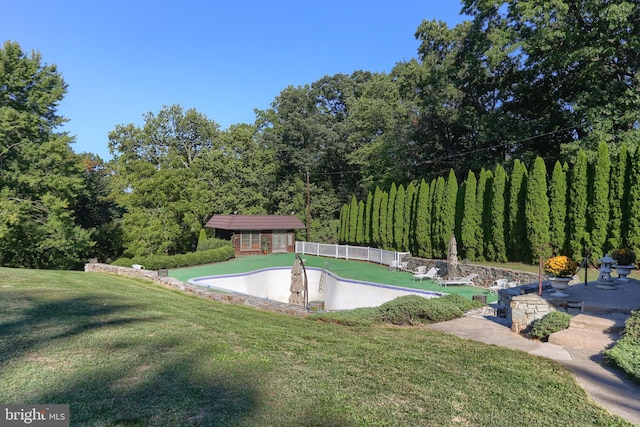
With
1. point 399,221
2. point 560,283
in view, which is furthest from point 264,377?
point 399,221

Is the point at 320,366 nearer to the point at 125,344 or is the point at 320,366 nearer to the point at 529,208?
the point at 125,344

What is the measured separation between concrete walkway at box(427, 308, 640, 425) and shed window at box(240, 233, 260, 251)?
2289 cm

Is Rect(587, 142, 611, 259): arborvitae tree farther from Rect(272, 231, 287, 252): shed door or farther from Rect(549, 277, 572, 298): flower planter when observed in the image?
Rect(272, 231, 287, 252): shed door

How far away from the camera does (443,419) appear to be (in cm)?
313

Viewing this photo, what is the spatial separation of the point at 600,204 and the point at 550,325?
11.1 m

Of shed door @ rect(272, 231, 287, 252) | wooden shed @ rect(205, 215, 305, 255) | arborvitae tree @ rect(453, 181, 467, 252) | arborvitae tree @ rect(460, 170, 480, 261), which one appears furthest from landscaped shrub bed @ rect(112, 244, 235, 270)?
arborvitae tree @ rect(460, 170, 480, 261)

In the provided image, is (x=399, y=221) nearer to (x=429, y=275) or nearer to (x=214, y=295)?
(x=429, y=275)

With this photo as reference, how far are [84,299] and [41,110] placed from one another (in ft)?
69.3

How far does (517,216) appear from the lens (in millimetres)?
17422

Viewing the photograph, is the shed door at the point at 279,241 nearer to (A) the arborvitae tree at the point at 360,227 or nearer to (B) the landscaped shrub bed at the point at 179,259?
(B) the landscaped shrub bed at the point at 179,259

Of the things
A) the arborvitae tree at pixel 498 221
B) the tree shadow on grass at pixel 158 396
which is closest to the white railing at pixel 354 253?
the arborvitae tree at pixel 498 221

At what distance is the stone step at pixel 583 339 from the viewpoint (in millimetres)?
5508

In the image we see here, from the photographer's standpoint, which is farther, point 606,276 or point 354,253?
point 354,253

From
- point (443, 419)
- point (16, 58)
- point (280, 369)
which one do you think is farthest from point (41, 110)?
point (443, 419)
